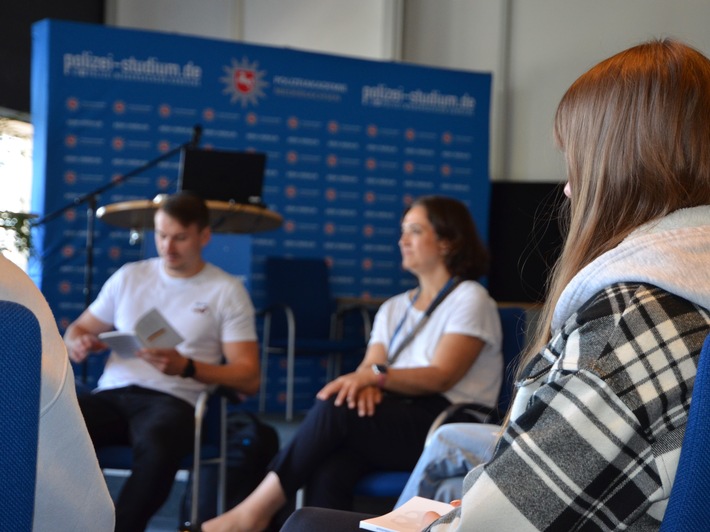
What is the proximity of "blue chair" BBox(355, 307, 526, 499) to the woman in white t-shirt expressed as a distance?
4cm

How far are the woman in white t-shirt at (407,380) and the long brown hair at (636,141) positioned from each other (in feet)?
5.60

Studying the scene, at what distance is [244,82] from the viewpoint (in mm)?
6664

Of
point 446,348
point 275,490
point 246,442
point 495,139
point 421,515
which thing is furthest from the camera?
point 495,139

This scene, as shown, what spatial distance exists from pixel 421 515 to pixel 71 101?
5434 millimetres

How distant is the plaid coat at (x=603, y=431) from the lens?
0.97 metres

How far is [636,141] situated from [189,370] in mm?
2277

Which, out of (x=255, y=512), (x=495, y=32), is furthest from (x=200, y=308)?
(x=495, y=32)

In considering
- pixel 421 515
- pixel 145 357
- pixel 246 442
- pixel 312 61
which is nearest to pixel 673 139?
pixel 421 515

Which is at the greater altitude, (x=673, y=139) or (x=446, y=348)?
(x=673, y=139)

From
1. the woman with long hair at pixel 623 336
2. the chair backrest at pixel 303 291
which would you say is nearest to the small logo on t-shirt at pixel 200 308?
the woman with long hair at pixel 623 336

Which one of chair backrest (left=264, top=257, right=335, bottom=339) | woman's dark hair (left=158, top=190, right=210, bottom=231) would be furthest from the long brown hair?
chair backrest (left=264, top=257, right=335, bottom=339)

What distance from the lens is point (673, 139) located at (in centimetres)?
112

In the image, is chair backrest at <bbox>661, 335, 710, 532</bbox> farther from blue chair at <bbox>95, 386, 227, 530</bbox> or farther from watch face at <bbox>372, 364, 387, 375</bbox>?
blue chair at <bbox>95, 386, 227, 530</bbox>

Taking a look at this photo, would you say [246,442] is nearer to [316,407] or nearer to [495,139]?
[316,407]
